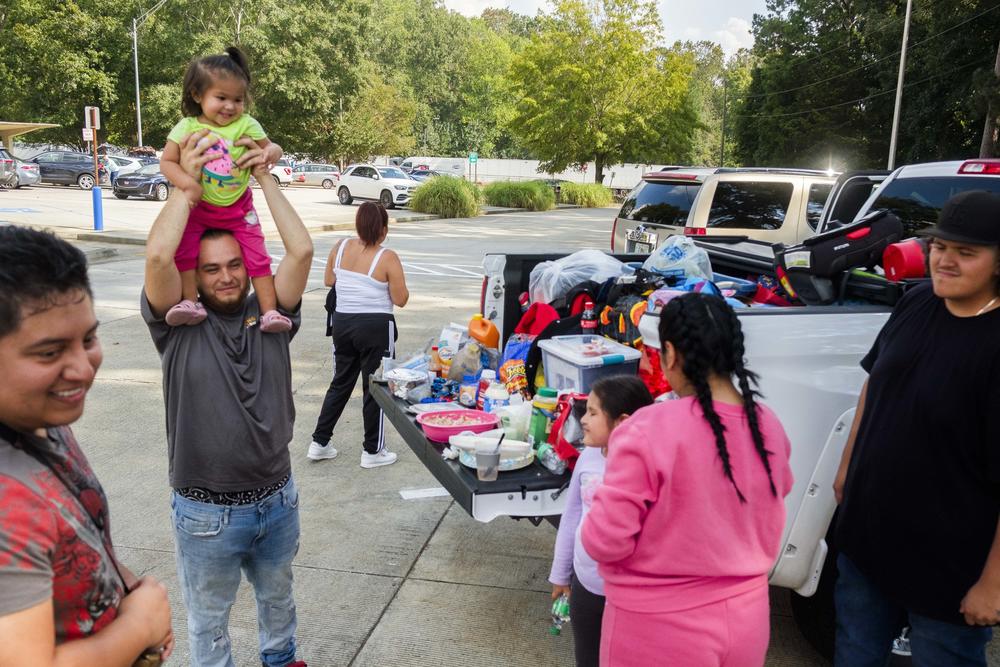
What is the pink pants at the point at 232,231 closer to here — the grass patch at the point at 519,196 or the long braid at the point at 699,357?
the long braid at the point at 699,357

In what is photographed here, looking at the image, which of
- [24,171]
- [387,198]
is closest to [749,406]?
[387,198]

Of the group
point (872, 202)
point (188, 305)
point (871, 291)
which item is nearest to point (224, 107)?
point (188, 305)

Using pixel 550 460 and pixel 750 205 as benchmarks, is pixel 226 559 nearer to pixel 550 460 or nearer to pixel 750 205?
pixel 550 460

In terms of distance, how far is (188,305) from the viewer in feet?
8.40

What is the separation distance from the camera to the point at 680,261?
14.1 ft

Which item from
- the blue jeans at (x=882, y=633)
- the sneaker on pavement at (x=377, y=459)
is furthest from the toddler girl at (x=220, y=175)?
the sneaker on pavement at (x=377, y=459)

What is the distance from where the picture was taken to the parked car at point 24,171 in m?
32.5

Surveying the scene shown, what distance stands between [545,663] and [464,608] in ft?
1.82

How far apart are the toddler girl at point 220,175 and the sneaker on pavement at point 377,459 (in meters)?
2.87

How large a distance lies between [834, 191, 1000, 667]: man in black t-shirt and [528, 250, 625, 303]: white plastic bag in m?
2.15

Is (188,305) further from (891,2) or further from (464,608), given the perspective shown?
(891,2)

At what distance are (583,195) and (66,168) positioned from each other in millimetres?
24248

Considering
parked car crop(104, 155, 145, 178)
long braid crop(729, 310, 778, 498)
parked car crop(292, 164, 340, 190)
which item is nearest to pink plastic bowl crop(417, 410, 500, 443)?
long braid crop(729, 310, 778, 498)

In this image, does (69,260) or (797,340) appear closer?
(69,260)
